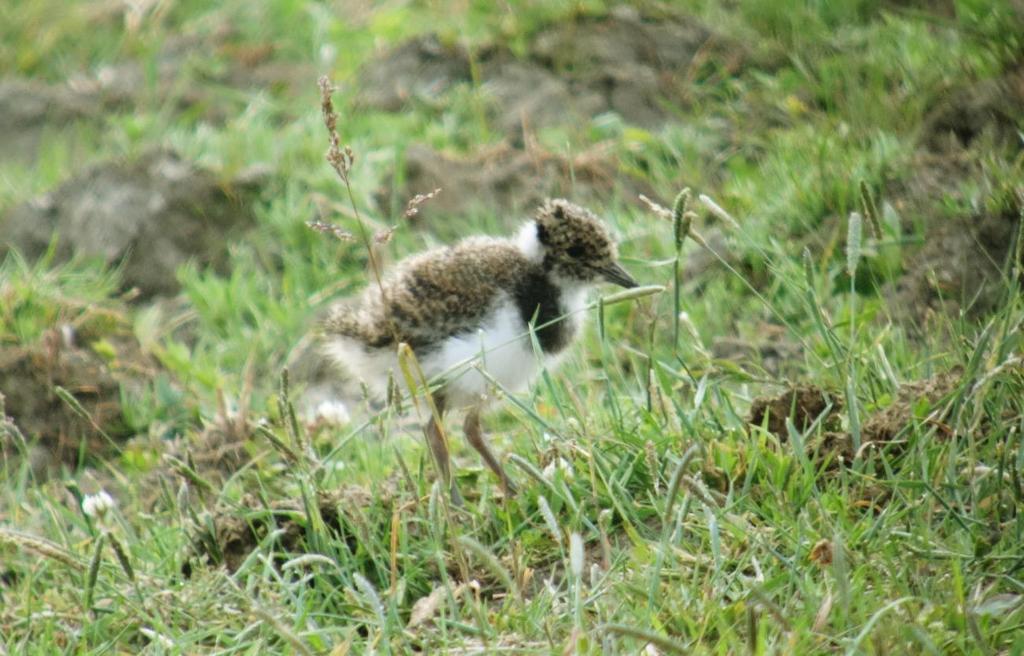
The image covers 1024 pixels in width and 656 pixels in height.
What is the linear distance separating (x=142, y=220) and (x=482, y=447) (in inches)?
124

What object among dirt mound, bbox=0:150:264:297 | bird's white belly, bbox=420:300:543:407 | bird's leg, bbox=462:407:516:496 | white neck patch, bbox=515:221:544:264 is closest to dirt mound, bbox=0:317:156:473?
dirt mound, bbox=0:150:264:297

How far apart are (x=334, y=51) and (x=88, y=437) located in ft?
11.1

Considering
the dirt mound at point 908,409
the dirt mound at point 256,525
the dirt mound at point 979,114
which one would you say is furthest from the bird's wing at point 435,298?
the dirt mound at point 979,114

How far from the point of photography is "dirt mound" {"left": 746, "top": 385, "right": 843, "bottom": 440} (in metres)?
3.80

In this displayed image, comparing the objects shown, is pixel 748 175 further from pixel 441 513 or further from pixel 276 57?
pixel 276 57

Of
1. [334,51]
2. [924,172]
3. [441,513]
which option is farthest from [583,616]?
[334,51]

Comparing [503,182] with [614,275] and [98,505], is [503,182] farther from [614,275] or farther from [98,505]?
[98,505]

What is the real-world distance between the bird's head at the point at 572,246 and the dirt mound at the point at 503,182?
1729 mm

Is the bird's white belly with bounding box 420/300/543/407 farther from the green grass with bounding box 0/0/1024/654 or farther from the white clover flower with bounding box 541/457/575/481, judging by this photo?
the white clover flower with bounding box 541/457/575/481

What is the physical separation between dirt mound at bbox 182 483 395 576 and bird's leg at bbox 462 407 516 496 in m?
0.29

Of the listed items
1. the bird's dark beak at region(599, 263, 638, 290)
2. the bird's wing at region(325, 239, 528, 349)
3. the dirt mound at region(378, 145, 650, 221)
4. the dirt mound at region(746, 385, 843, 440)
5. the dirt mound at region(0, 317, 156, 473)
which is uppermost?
the bird's wing at region(325, 239, 528, 349)

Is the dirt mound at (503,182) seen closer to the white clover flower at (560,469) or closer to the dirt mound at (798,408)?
the dirt mound at (798,408)

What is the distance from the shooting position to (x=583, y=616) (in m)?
3.23

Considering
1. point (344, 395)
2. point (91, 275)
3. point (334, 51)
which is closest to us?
point (344, 395)
